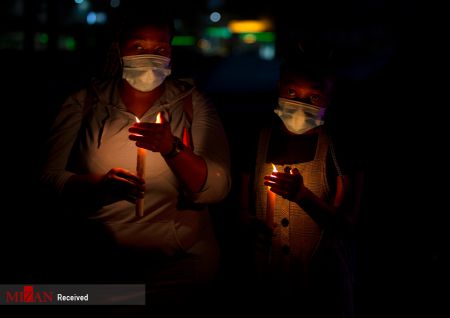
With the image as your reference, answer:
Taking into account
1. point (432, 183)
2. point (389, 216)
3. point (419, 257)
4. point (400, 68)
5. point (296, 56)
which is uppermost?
point (400, 68)

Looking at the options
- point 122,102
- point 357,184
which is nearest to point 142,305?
point 122,102

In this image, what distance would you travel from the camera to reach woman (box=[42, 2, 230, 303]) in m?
2.96

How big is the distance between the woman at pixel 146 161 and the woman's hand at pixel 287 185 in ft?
1.04

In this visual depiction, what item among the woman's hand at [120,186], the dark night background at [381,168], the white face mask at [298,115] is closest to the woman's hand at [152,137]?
the woman's hand at [120,186]

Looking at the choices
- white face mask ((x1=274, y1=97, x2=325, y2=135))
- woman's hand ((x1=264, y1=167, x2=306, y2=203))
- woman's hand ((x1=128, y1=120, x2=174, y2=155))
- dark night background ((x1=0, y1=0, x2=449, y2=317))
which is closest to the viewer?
woman's hand ((x1=128, y1=120, x2=174, y2=155))

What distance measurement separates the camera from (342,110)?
17.2 ft

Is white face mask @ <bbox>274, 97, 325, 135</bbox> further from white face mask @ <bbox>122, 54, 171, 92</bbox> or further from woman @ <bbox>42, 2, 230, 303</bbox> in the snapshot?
white face mask @ <bbox>122, 54, 171, 92</bbox>

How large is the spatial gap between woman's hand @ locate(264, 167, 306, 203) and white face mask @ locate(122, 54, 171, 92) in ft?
3.19

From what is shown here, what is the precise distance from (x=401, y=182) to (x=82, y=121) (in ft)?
11.5

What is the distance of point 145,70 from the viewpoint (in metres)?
2.97

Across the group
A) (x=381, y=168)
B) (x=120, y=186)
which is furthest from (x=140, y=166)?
(x=381, y=168)

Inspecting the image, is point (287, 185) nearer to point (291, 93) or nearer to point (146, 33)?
point (291, 93)

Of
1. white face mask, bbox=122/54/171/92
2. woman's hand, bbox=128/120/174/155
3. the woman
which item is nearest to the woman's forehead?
the woman

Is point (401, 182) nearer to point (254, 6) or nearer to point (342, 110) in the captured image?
point (342, 110)
